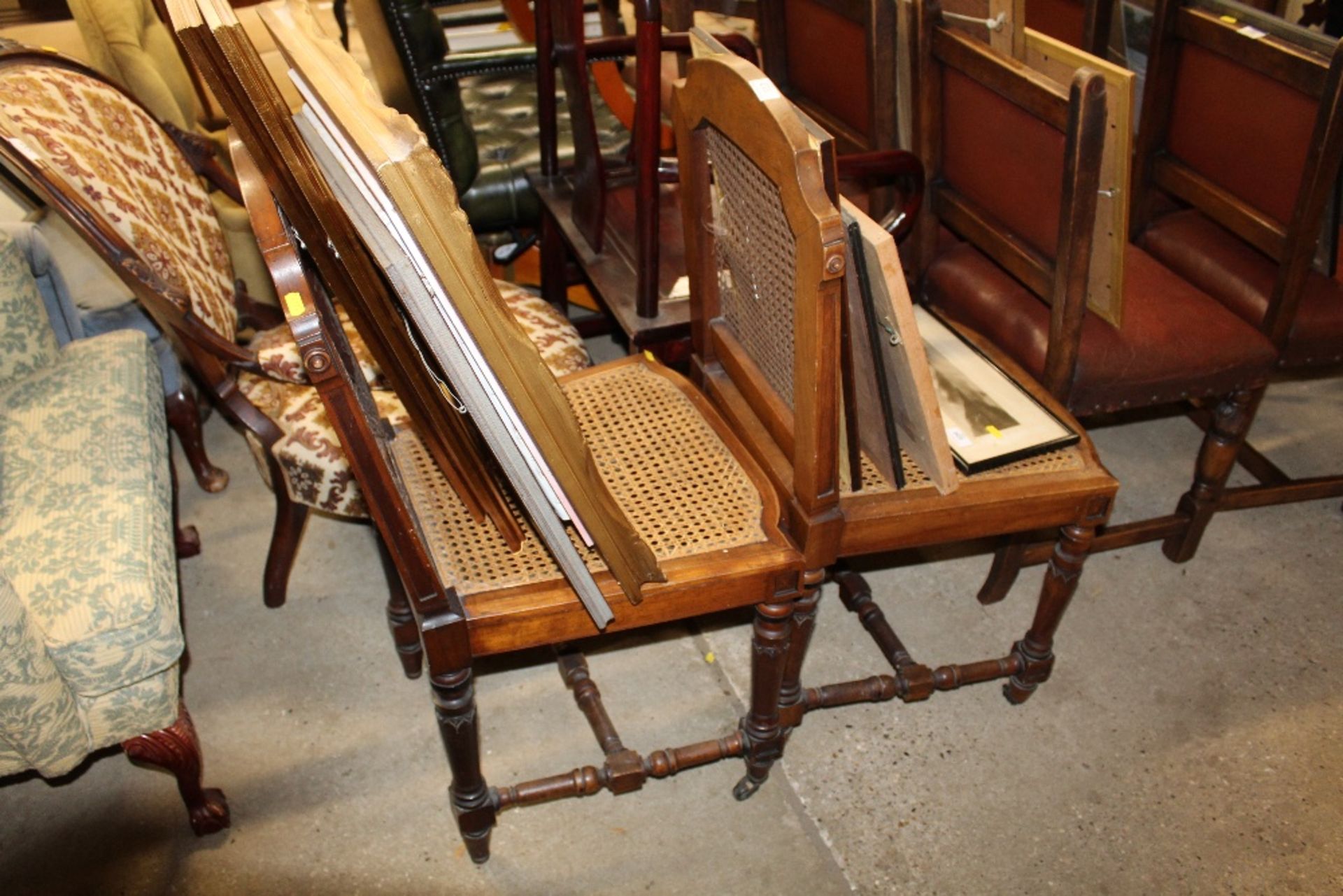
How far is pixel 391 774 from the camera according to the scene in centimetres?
184

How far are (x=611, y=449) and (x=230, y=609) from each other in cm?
106

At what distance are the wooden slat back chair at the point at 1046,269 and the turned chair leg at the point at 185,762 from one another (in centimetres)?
148

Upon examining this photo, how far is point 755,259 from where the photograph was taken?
4.61ft

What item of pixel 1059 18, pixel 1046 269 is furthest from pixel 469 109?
pixel 1046 269

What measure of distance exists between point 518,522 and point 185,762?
26.7 inches

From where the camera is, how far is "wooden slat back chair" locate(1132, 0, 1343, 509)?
1.63 meters

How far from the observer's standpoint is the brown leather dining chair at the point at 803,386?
1185 millimetres

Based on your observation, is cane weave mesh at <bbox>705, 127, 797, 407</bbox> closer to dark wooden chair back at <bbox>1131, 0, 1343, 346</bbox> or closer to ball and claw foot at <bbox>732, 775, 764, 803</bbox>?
ball and claw foot at <bbox>732, 775, 764, 803</bbox>

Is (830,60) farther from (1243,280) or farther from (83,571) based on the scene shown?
(83,571)

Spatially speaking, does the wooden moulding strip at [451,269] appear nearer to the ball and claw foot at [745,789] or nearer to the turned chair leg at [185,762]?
the ball and claw foot at [745,789]

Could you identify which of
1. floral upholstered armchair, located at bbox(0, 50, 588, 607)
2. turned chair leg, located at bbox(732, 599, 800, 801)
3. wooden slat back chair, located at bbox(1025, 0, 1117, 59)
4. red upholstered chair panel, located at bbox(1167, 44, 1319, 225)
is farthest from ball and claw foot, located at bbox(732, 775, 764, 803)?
wooden slat back chair, located at bbox(1025, 0, 1117, 59)

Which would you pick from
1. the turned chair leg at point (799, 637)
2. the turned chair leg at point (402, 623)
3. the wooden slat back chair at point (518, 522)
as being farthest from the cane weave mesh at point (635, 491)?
the turned chair leg at point (402, 623)

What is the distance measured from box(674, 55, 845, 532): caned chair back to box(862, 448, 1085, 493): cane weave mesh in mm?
131

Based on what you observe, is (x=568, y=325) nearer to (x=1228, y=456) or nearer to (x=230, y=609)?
(x=230, y=609)
